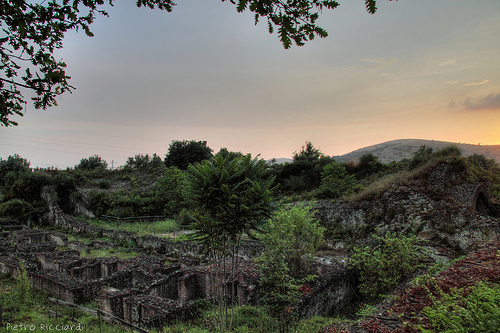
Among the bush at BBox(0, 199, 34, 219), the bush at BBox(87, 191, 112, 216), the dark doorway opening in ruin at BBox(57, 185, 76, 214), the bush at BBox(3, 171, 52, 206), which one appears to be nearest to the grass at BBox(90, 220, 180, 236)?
the bush at BBox(87, 191, 112, 216)

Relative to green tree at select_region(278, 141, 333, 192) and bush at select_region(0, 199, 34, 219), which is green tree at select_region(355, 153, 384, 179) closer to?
green tree at select_region(278, 141, 333, 192)

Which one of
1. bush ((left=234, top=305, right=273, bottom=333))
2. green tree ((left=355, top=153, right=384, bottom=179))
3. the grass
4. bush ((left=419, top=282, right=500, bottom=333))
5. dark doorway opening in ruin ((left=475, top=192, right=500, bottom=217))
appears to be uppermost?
green tree ((left=355, top=153, right=384, bottom=179))

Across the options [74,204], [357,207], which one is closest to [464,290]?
[357,207]

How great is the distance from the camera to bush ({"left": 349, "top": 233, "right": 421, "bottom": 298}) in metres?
8.80

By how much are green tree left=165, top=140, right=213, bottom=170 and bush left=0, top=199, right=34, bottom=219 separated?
21098 mm

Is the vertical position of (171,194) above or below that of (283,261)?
above

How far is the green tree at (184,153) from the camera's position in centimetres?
4656

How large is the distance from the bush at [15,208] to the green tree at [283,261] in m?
32.2

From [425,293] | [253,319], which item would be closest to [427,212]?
[425,293]

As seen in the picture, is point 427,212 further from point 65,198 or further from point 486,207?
point 65,198

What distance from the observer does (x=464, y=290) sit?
14.2 feet

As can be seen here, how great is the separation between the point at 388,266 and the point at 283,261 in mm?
3757

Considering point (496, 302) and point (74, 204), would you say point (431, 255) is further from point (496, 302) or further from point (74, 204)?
point (74, 204)

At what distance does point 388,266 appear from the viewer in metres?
9.02
